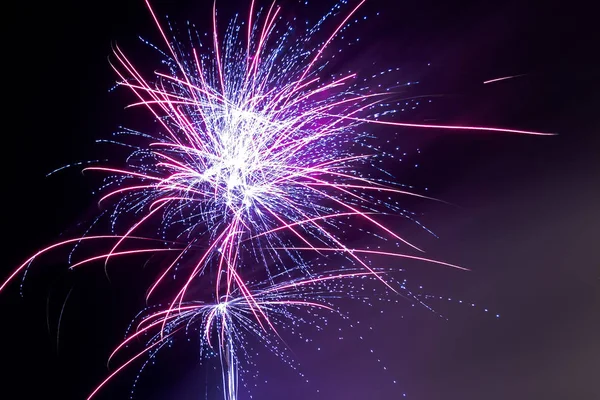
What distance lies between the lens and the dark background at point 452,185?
2104 mm

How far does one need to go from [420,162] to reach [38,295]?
1.98 metres

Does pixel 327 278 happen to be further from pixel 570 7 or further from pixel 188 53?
pixel 570 7

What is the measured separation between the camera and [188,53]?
210 centimetres

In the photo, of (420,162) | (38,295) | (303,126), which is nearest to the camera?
(303,126)

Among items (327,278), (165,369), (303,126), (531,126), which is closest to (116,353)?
(165,369)

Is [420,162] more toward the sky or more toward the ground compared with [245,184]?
more toward the ground

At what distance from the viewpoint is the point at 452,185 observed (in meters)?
2.21

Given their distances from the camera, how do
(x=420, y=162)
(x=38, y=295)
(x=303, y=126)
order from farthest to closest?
1. (x=38, y=295)
2. (x=420, y=162)
3. (x=303, y=126)

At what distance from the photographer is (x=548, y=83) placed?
212 centimetres

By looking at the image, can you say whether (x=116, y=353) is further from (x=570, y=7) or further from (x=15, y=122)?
(x=570, y=7)

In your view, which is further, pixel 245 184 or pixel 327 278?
pixel 327 278

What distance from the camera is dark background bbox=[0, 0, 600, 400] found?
210cm

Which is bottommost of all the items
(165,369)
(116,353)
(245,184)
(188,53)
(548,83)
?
(165,369)

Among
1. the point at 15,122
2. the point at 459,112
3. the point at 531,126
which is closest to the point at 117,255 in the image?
the point at 15,122
